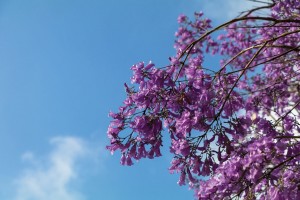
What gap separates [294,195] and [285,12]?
4718 millimetres

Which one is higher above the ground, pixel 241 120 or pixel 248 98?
pixel 248 98

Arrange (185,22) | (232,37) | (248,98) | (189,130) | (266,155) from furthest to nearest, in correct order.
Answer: (232,37)
(185,22)
(248,98)
(189,130)
(266,155)

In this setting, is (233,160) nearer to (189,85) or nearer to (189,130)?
(189,130)

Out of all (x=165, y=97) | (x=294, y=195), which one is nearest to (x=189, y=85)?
(x=165, y=97)

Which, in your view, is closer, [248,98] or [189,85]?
[189,85]

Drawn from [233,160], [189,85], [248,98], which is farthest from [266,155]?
[248,98]

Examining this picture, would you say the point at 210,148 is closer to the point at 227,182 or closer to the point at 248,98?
the point at 227,182

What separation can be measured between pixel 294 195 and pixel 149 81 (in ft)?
6.41

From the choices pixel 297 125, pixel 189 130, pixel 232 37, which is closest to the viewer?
pixel 189 130

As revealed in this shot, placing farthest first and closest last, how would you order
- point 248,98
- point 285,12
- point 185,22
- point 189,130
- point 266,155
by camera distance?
point 185,22 → point 248,98 → point 285,12 → point 189,130 → point 266,155

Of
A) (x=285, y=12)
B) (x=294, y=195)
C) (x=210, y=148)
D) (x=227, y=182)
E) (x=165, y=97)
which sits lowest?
(x=294, y=195)

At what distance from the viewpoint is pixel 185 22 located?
11234 millimetres

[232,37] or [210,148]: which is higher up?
[232,37]

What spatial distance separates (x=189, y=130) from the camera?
15.4 ft
